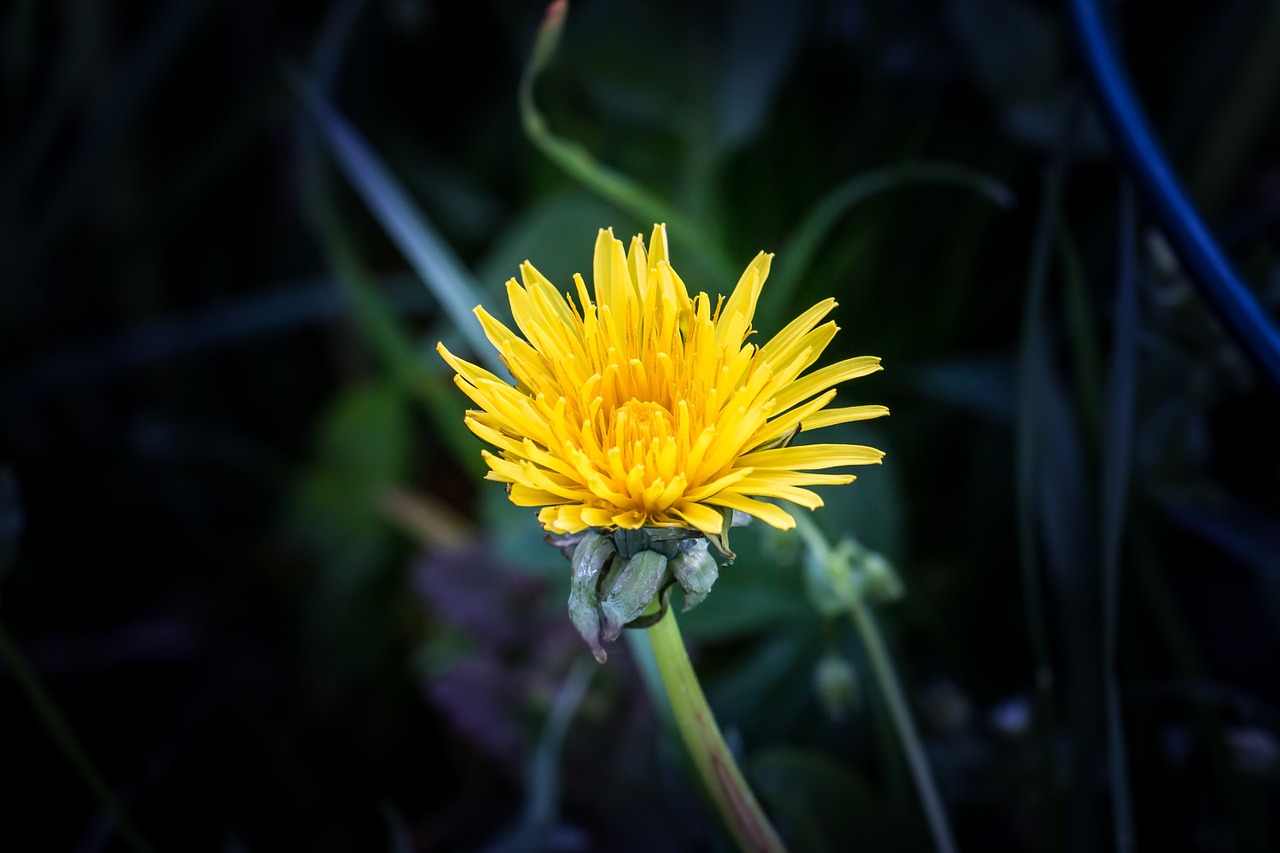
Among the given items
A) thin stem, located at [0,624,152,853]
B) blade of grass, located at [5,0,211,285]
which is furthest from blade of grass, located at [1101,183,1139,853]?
blade of grass, located at [5,0,211,285]

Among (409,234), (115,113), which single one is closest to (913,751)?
(409,234)

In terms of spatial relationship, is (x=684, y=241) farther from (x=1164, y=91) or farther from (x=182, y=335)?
(x=182, y=335)

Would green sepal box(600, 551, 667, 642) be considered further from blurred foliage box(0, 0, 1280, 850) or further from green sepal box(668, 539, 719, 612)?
blurred foliage box(0, 0, 1280, 850)

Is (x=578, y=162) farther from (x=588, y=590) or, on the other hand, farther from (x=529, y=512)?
(x=588, y=590)

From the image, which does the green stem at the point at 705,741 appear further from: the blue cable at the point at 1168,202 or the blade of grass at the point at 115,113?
the blade of grass at the point at 115,113

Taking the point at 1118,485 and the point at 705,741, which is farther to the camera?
the point at 1118,485

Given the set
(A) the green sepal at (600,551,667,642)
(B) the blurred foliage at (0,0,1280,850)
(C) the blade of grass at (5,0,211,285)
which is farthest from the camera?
(C) the blade of grass at (5,0,211,285)
